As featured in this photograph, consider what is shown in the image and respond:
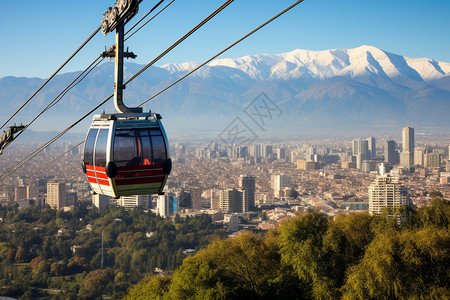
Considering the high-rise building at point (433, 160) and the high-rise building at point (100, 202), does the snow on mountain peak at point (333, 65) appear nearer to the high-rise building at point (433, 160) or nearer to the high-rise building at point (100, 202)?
the high-rise building at point (433, 160)

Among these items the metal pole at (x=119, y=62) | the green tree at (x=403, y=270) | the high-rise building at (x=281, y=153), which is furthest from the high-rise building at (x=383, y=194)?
the high-rise building at (x=281, y=153)

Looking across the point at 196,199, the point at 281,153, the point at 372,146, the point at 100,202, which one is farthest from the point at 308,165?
the point at 100,202

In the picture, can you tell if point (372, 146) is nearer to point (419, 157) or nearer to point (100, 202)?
point (419, 157)

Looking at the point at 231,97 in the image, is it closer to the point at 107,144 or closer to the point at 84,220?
the point at 84,220

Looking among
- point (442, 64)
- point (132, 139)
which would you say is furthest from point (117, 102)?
point (442, 64)

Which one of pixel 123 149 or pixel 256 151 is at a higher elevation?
pixel 123 149

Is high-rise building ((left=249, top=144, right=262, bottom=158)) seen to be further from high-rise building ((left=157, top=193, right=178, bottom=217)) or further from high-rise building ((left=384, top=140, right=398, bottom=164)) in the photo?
high-rise building ((left=157, top=193, right=178, bottom=217))
